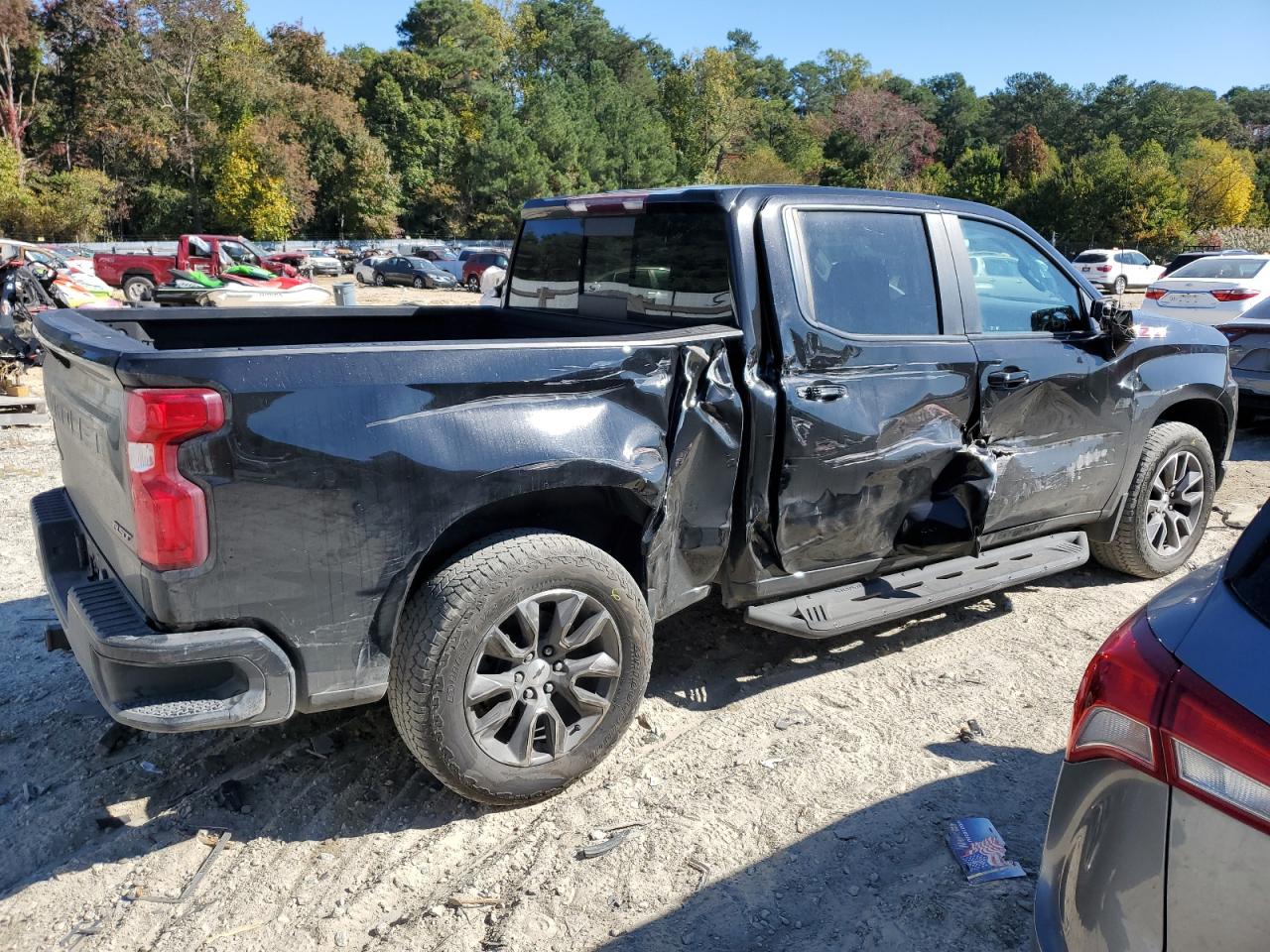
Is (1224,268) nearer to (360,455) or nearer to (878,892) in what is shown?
(878,892)

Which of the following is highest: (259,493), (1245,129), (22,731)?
(1245,129)

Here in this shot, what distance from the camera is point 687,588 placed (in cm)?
367

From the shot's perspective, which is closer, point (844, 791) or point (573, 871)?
point (573, 871)

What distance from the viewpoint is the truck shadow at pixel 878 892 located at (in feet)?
8.76

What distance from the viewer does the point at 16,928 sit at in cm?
269

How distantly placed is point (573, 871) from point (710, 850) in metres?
0.44

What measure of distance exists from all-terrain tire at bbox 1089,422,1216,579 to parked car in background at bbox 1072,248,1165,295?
28885mm

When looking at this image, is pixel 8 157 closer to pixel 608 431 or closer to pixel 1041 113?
pixel 608 431

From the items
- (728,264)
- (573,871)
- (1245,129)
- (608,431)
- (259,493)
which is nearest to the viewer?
(259,493)

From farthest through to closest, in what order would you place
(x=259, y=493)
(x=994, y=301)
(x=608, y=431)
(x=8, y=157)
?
(x=8, y=157)
(x=994, y=301)
(x=608, y=431)
(x=259, y=493)

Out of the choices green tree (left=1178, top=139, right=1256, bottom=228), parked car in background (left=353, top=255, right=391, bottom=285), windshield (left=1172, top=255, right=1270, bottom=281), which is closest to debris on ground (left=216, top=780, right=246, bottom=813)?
windshield (left=1172, top=255, right=1270, bottom=281)

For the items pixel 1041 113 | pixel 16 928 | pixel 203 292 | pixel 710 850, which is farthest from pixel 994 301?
pixel 1041 113

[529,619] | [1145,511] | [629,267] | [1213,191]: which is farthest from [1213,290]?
[1213,191]

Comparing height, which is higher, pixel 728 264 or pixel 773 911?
pixel 728 264
